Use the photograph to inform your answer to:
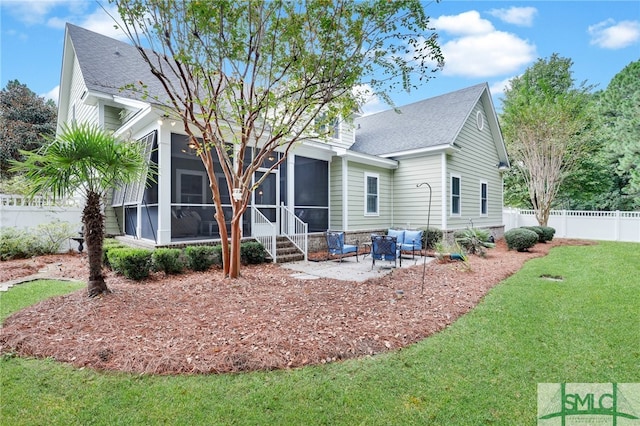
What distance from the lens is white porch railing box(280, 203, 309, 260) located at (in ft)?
33.0

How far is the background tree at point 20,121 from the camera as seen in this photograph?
1822cm

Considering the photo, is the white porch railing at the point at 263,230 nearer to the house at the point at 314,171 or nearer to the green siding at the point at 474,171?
the house at the point at 314,171

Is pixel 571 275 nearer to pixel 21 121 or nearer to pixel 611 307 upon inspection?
pixel 611 307

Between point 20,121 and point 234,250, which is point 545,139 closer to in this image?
point 234,250

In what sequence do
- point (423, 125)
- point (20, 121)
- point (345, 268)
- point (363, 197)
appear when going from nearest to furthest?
point (345, 268)
point (363, 197)
point (423, 125)
point (20, 121)

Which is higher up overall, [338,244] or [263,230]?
[263,230]

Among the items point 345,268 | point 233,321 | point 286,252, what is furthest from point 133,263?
point 345,268

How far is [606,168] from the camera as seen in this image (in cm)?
2105

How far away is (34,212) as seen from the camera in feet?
33.6

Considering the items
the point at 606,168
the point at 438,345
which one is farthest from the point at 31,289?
the point at 606,168

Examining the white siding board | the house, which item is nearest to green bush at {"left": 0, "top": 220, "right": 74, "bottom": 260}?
the house

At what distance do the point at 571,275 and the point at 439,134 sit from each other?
702 centimetres

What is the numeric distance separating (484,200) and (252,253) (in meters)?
12.4

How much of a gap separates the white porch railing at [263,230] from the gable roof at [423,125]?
6.55 m
